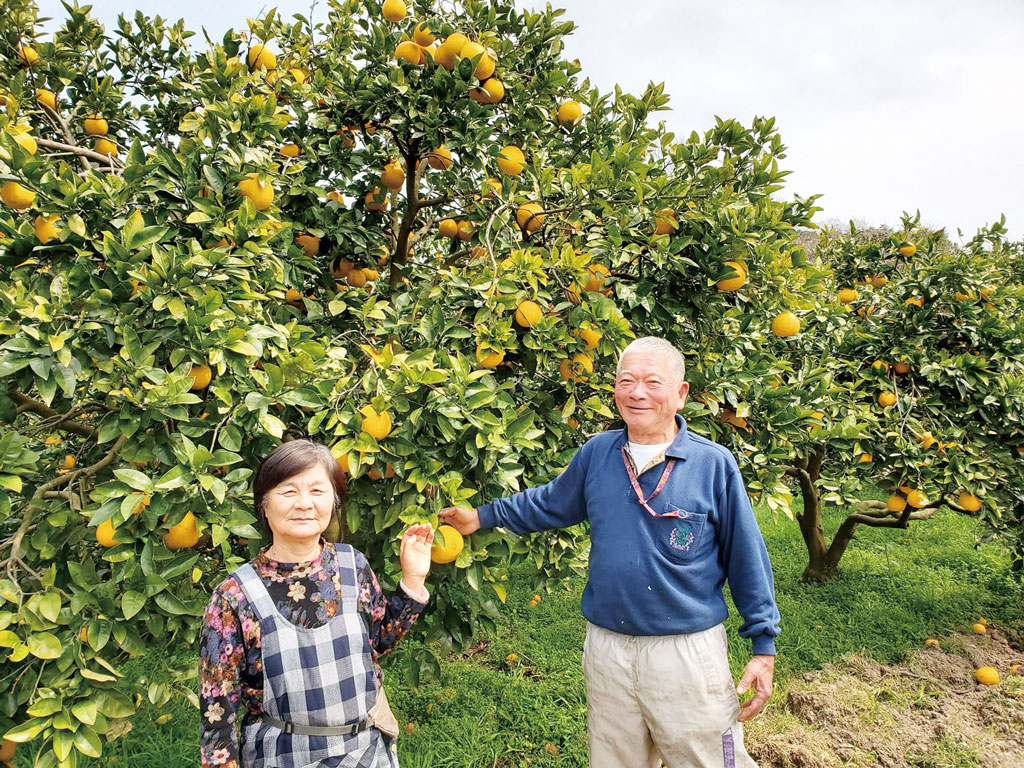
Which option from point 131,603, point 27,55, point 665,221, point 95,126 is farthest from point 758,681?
point 27,55

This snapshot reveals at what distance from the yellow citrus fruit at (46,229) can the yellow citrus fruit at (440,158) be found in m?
1.31

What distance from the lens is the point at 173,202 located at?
1.86 m

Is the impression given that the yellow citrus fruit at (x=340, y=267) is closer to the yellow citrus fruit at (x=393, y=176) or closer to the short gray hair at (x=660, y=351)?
the yellow citrus fruit at (x=393, y=176)

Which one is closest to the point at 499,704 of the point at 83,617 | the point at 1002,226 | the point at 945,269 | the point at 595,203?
the point at 83,617

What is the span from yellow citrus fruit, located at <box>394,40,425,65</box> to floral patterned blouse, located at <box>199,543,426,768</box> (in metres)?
1.81

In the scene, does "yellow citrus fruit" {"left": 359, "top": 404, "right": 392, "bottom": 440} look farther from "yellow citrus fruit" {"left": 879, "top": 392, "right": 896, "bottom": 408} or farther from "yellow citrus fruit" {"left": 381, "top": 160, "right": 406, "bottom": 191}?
"yellow citrus fruit" {"left": 879, "top": 392, "right": 896, "bottom": 408}

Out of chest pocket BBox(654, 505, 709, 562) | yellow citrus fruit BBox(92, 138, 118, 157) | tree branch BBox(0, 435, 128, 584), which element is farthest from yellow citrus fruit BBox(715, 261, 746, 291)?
yellow citrus fruit BBox(92, 138, 118, 157)

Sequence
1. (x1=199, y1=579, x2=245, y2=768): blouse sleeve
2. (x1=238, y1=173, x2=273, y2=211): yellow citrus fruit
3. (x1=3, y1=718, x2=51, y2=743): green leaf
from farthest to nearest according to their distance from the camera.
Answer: (x1=238, y1=173, x2=273, y2=211): yellow citrus fruit, (x1=3, y1=718, x2=51, y2=743): green leaf, (x1=199, y1=579, x2=245, y2=768): blouse sleeve

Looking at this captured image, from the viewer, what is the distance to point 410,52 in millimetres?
2434

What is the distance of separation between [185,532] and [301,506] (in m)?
0.36

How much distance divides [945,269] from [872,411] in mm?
911

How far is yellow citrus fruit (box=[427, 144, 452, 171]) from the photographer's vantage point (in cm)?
256

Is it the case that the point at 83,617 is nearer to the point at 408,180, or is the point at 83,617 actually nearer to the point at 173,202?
the point at 173,202

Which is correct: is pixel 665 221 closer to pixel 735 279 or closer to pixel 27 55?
pixel 735 279
